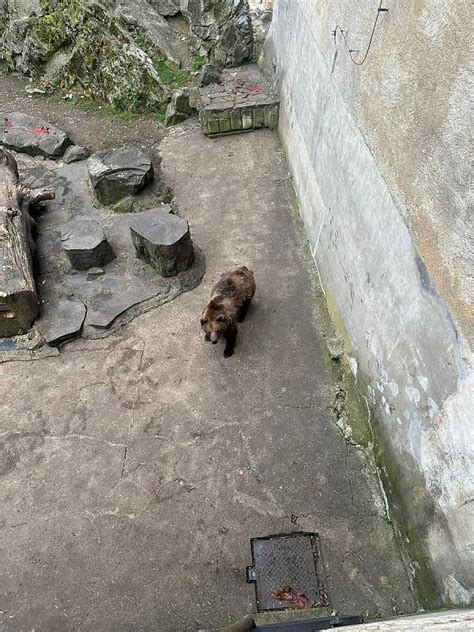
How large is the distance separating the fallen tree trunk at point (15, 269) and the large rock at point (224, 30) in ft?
18.8

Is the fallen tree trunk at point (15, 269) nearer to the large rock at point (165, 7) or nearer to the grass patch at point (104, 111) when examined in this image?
the grass patch at point (104, 111)

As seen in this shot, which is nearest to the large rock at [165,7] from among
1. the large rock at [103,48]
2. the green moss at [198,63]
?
the large rock at [103,48]

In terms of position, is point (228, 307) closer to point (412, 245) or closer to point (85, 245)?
point (85, 245)

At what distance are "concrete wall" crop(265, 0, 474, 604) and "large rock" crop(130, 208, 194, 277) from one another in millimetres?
2127

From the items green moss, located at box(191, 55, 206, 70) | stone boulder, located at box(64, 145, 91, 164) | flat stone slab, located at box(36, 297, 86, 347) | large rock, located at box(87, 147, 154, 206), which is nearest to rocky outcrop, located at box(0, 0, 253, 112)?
green moss, located at box(191, 55, 206, 70)

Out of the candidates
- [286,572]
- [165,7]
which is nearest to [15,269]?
[286,572]

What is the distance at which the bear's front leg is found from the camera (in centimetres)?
550

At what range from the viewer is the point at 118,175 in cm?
778

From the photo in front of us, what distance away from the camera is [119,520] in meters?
4.29

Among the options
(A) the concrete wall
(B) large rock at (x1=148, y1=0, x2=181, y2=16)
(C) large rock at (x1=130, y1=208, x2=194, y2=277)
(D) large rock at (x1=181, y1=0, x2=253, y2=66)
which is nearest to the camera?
(A) the concrete wall

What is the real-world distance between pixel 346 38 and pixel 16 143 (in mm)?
7278

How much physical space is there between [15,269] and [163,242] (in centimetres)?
190

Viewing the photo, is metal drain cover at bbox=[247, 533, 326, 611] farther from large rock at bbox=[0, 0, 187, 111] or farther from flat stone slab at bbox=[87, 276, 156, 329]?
large rock at bbox=[0, 0, 187, 111]

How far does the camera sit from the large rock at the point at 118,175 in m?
7.75
